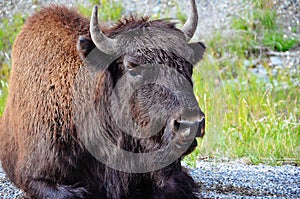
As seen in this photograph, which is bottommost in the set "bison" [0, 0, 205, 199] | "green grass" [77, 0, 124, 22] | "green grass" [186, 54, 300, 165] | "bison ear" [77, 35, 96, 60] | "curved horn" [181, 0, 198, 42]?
"green grass" [186, 54, 300, 165]

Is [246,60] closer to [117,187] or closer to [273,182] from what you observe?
[273,182]

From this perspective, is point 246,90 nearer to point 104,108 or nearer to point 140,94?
point 104,108

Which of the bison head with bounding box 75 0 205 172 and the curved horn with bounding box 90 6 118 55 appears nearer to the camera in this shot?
the bison head with bounding box 75 0 205 172

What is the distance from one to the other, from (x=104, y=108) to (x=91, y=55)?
409mm

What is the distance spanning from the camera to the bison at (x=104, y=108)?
411 centimetres

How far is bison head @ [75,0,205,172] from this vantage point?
3.98 metres

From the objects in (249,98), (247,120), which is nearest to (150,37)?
(247,120)

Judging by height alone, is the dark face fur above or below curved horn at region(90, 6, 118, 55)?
below

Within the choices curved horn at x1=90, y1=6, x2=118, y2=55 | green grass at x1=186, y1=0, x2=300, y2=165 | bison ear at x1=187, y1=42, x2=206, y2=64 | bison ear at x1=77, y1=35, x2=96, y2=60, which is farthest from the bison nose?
green grass at x1=186, y1=0, x2=300, y2=165

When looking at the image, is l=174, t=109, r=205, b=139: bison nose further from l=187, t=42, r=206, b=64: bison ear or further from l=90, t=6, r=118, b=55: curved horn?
l=90, t=6, r=118, b=55: curved horn

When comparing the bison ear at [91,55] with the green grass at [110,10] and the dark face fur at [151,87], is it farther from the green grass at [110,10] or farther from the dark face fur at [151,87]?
the green grass at [110,10]

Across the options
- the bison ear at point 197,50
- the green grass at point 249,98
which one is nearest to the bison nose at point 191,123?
the bison ear at point 197,50

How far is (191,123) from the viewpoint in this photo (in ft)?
12.2

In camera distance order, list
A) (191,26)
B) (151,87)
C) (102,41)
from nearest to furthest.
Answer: (151,87)
(102,41)
(191,26)
